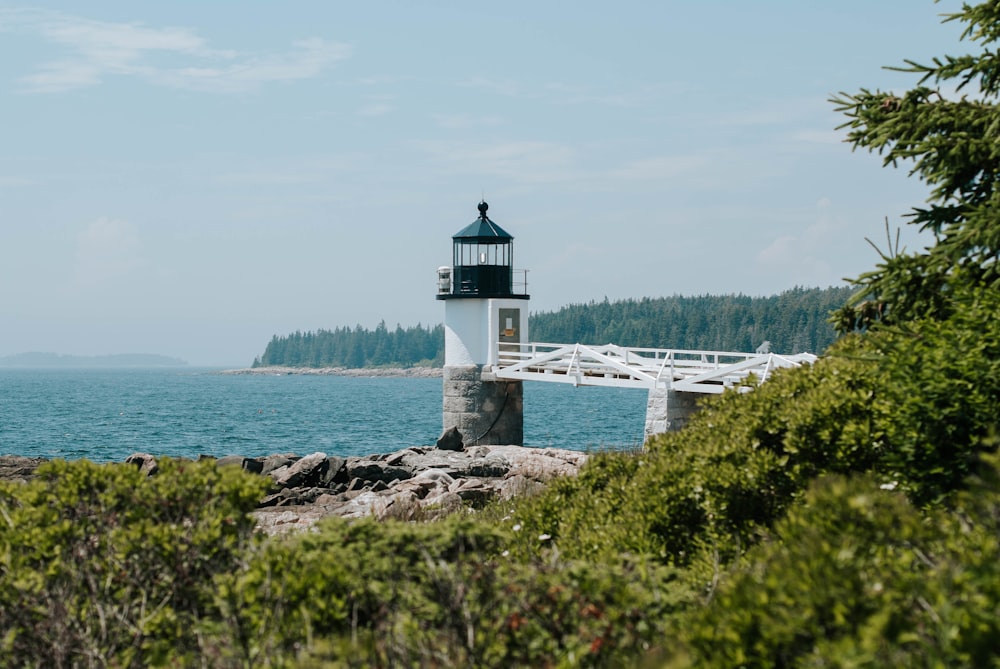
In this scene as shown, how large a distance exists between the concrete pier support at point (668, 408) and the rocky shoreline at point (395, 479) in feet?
7.33

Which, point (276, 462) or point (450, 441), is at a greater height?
point (450, 441)

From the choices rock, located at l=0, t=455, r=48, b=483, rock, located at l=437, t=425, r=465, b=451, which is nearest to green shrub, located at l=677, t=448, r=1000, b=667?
rock, located at l=0, t=455, r=48, b=483

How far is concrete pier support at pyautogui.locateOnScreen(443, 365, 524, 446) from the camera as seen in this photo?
93.0 ft

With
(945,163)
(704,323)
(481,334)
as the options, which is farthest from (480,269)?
(704,323)

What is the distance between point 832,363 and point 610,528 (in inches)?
89.4

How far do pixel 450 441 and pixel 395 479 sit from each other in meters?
5.21

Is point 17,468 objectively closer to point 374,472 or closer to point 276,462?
point 276,462

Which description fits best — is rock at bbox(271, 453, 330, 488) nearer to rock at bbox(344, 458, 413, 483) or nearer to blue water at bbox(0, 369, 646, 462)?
rock at bbox(344, 458, 413, 483)

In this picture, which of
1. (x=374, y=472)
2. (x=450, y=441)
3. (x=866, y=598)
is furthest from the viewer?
(x=450, y=441)

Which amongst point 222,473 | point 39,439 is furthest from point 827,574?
point 39,439

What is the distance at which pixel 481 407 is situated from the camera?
28.5m

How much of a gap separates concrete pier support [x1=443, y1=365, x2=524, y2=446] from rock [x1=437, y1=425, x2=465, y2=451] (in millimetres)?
1569

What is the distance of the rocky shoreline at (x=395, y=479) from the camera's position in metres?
15.2

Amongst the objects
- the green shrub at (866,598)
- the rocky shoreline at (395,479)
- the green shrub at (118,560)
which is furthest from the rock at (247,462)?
the green shrub at (866,598)
